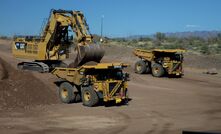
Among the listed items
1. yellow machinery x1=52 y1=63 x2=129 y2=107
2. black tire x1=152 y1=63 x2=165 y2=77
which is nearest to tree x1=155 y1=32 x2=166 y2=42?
black tire x1=152 y1=63 x2=165 y2=77

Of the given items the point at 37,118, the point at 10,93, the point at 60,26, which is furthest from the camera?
the point at 60,26

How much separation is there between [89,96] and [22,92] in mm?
3221

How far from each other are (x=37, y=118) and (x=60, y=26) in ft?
32.8

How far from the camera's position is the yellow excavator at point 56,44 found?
76.2ft

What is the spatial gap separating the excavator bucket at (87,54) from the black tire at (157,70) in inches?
393

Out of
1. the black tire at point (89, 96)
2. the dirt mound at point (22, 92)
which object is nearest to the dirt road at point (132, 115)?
the black tire at point (89, 96)

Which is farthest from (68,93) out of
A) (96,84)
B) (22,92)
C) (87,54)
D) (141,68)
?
(141,68)

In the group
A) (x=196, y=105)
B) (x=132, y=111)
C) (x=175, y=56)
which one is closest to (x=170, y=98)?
(x=196, y=105)

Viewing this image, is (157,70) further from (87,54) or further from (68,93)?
(68,93)

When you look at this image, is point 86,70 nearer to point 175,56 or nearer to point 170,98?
point 170,98

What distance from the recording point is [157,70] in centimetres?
3300

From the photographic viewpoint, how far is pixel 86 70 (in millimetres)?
20609

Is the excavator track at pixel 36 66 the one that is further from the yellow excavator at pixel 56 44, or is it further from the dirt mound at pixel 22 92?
the dirt mound at pixel 22 92

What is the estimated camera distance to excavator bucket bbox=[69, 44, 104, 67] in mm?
22812
